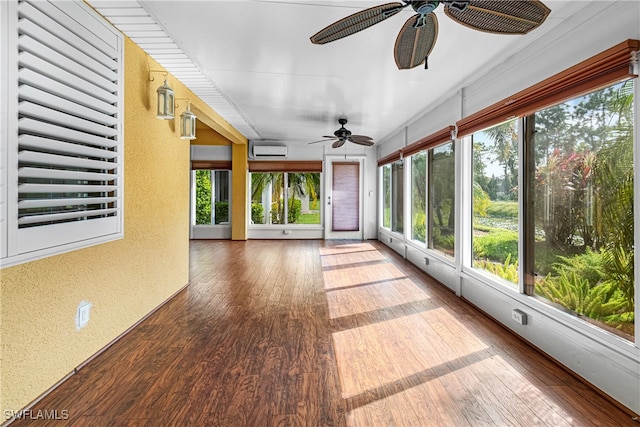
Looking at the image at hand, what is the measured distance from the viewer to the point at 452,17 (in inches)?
69.9

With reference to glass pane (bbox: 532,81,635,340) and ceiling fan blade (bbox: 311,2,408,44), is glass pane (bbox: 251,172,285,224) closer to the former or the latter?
glass pane (bbox: 532,81,635,340)

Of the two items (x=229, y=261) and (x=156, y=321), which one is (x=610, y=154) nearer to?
(x=156, y=321)

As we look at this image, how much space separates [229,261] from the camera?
589cm

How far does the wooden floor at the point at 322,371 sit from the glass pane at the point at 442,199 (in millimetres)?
975

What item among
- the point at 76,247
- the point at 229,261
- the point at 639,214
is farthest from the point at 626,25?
the point at 229,261

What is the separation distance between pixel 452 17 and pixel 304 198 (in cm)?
739

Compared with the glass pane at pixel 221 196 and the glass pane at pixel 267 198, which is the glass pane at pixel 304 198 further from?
the glass pane at pixel 221 196

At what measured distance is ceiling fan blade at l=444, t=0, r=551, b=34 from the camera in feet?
5.32

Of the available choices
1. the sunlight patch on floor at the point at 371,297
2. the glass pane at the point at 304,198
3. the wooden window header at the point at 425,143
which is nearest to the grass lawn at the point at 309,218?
the glass pane at the point at 304,198

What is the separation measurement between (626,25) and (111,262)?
11.8 ft

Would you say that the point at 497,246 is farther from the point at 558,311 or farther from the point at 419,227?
the point at 419,227

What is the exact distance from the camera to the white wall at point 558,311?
1.87 m

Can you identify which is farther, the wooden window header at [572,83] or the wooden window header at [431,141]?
the wooden window header at [431,141]

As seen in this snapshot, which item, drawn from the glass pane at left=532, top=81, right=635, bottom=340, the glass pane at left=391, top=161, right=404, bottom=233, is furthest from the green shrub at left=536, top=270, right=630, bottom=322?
the glass pane at left=391, top=161, right=404, bottom=233
